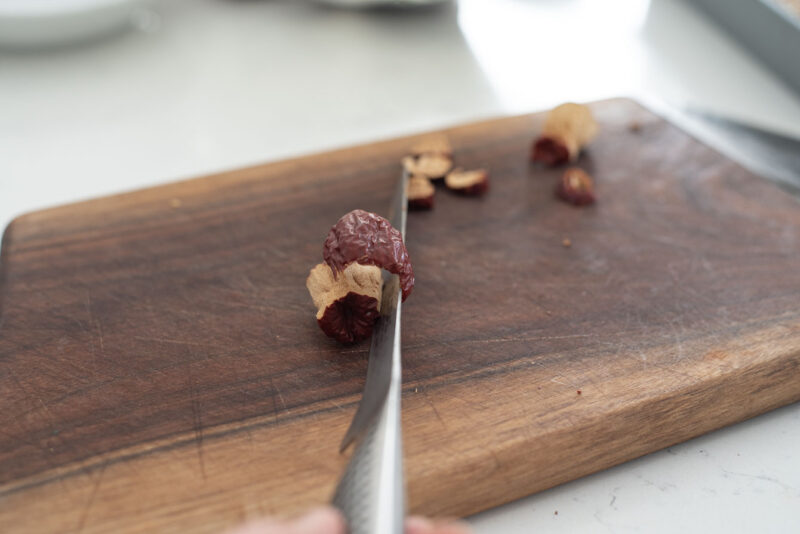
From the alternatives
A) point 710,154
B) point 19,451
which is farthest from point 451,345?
point 710,154

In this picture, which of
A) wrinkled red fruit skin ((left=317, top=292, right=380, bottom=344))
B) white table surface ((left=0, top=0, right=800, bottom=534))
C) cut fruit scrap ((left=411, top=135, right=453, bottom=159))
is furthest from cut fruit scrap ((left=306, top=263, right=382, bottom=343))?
white table surface ((left=0, top=0, right=800, bottom=534))

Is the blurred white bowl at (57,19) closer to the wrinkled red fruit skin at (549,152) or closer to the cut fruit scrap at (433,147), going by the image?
the cut fruit scrap at (433,147)

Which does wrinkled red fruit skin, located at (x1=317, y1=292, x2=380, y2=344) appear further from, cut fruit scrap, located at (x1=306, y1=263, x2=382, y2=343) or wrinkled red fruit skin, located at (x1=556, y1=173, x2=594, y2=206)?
wrinkled red fruit skin, located at (x1=556, y1=173, x2=594, y2=206)

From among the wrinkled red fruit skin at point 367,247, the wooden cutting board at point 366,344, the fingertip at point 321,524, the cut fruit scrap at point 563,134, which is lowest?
the wooden cutting board at point 366,344

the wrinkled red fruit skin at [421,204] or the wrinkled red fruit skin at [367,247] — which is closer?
the wrinkled red fruit skin at [367,247]

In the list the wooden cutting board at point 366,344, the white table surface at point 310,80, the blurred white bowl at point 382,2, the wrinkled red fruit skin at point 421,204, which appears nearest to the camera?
the wooden cutting board at point 366,344

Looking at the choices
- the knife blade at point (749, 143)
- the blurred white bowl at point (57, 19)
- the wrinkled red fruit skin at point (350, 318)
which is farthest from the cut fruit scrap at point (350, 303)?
the blurred white bowl at point (57, 19)

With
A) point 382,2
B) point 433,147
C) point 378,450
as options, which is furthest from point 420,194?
point 382,2
